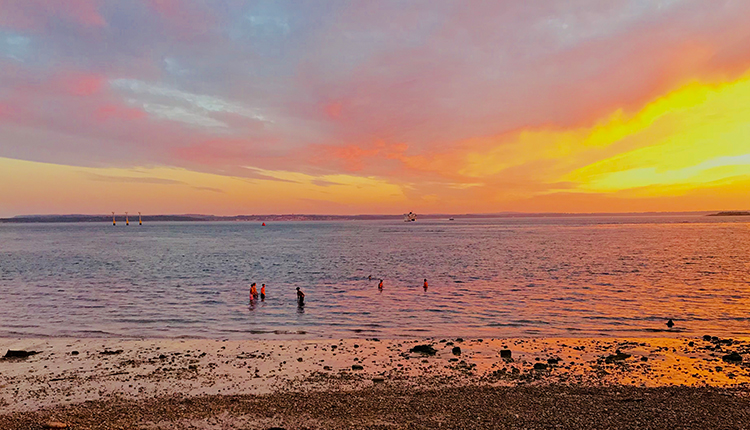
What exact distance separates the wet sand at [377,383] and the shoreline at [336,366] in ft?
0.25

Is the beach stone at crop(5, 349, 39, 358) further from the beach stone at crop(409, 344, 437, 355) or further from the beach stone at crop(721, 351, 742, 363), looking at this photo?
the beach stone at crop(721, 351, 742, 363)

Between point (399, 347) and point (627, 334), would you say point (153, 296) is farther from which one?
point (627, 334)

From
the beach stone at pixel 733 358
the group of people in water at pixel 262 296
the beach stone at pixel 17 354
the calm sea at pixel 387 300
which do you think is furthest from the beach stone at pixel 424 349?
the beach stone at pixel 17 354

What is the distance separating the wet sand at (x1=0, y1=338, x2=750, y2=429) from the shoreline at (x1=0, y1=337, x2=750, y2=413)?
0.25 feet

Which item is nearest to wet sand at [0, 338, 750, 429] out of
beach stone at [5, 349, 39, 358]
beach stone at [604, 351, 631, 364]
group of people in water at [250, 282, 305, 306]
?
beach stone at [604, 351, 631, 364]

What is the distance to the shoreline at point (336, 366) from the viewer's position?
16.9 meters

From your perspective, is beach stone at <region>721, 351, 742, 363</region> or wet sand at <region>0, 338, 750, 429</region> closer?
wet sand at <region>0, 338, 750, 429</region>

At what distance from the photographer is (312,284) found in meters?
48.5

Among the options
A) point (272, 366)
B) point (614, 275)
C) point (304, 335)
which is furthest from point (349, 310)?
point (614, 275)

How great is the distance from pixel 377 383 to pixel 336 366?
305 cm

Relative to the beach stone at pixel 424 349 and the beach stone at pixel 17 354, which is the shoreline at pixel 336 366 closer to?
the beach stone at pixel 424 349

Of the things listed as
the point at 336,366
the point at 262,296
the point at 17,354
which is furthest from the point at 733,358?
the point at 17,354

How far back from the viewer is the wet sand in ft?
45.0

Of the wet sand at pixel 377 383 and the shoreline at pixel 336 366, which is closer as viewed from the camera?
the wet sand at pixel 377 383
